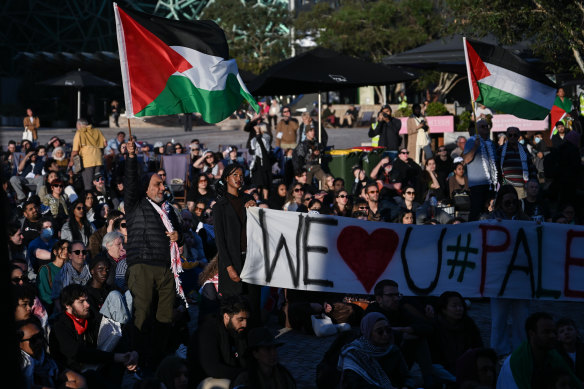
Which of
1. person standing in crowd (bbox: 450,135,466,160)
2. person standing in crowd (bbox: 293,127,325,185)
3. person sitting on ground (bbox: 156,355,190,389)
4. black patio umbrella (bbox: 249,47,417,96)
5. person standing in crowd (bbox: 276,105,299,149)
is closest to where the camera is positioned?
person sitting on ground (bbox: 156,355,190,389)

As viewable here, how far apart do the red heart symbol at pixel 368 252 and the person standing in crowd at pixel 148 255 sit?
1.68 m

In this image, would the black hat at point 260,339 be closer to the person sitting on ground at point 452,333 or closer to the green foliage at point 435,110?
the person sitting on ground at point 452,333

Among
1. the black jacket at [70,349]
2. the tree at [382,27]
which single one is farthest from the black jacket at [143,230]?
the tree at [382,27]

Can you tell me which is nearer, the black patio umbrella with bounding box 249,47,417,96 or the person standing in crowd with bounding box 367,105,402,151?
the black patio umbrella with bounding box 249,47,417,96

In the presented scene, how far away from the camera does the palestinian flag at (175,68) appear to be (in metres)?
8.41

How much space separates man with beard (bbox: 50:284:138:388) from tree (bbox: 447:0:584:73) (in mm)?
12369

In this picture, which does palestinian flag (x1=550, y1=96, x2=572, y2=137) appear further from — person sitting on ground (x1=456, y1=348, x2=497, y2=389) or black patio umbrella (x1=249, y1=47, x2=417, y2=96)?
person sitting on ground (x1=456, y1=348, x2=497, y2=389)

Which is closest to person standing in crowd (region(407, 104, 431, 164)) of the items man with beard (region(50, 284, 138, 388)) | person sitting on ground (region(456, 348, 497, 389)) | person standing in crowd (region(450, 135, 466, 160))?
person standing in crowd (region(450, 135, 466, 160))

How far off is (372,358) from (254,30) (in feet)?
146

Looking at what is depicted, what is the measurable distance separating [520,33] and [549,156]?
4805mm

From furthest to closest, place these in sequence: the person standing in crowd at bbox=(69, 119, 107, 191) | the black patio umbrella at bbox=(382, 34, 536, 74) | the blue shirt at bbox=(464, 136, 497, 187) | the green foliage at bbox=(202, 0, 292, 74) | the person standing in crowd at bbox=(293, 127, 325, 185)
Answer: the green foliage at bbox=(202, 0, 292, 74) < the black patio umbrella at bbox=(382, 34, 536, 74) < the person standing in crowd at bbox=(69, 119, 107, 191) < the person standing in crowd at bbox=(293, 127, 325, 185) < the blue shirt at bbox=(464, 136, 497, 187)

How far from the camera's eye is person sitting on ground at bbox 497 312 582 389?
19.3 ft

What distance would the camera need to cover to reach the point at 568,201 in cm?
1413

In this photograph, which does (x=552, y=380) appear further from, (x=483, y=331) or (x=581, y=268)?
(x=483, y=331)
